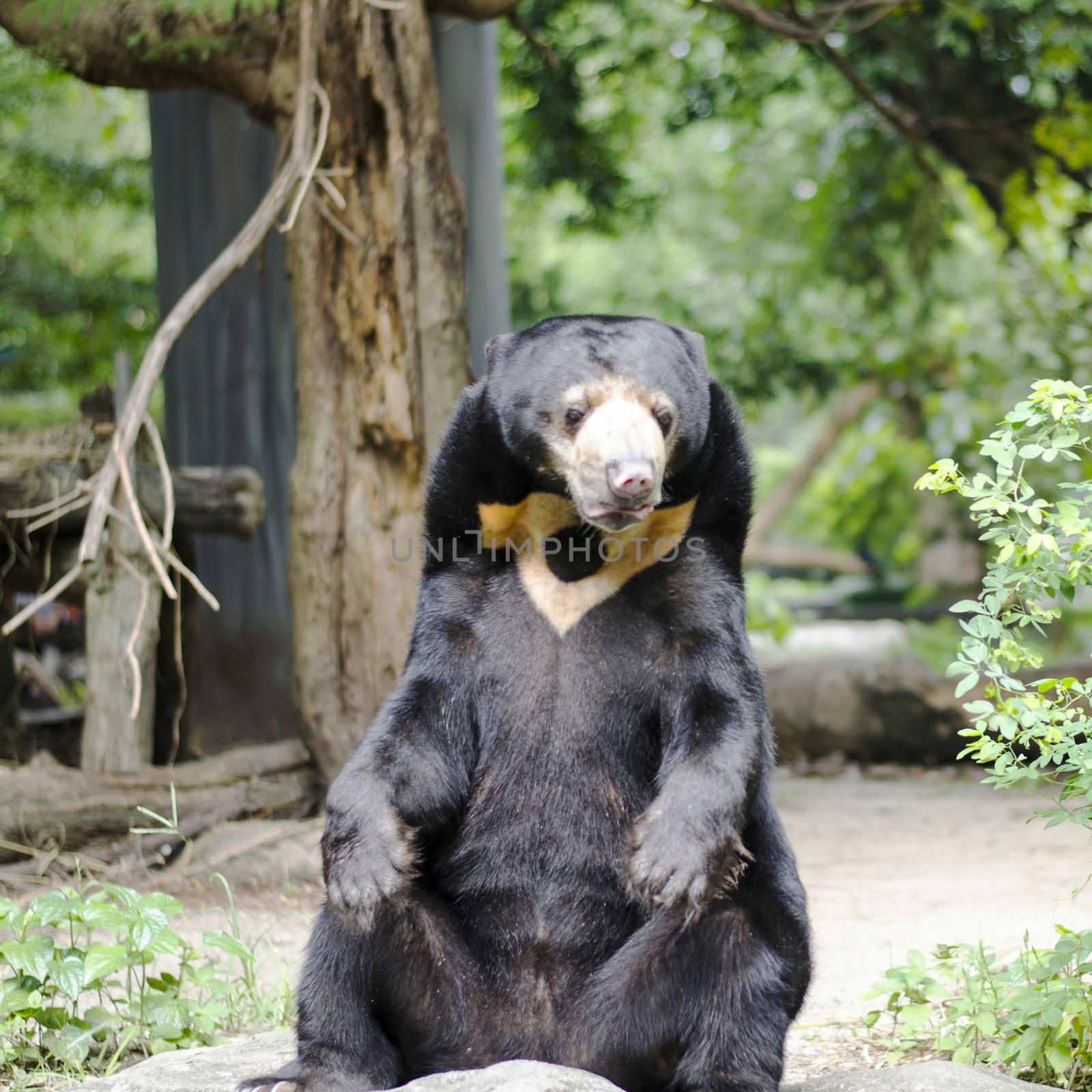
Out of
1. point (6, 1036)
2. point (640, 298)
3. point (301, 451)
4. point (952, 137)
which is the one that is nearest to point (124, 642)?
point (301, 451)

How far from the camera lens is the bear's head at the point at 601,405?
222 centimetres

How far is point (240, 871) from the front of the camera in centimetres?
432

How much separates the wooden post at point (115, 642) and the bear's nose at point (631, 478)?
9.55 ft

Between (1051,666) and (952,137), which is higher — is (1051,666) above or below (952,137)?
below

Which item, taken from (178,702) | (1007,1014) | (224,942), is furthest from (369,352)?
(1007,1014)

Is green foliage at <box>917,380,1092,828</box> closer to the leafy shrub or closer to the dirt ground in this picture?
the leafy shrub

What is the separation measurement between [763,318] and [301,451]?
223 inches

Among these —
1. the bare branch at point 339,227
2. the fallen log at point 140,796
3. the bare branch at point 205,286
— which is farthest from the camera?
the bare branch at point 339,227

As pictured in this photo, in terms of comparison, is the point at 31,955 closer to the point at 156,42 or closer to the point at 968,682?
the point at 968,682

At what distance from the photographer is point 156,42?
439 cm

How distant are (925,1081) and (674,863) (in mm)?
575

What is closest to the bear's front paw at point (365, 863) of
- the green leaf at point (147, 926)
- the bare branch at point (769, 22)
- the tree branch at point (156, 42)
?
the green leaf at point (147, 926)

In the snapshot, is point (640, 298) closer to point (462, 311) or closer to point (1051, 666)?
point (1051, 666)

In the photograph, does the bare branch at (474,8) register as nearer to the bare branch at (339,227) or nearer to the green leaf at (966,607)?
the bare branch at (339,227)
